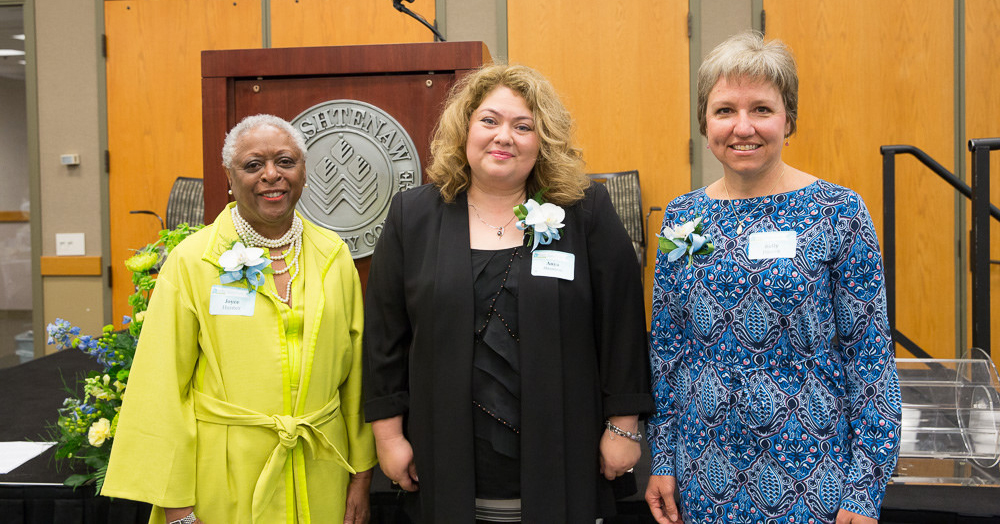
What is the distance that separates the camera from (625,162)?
4.89m

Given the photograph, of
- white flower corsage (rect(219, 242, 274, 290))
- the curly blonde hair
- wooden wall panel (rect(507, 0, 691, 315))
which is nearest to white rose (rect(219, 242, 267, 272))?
white flower corsage (rect(219, 242, 274, 290))

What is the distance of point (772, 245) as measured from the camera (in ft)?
4.55

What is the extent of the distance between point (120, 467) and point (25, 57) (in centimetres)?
475

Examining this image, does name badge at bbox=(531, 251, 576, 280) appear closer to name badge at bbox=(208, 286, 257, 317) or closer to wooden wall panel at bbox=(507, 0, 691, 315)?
name badge at bbox=(208, 286, 257, 317)

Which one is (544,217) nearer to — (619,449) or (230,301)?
(619,449)

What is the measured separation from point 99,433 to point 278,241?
2.94ft

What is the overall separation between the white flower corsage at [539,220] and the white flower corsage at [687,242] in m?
0.23

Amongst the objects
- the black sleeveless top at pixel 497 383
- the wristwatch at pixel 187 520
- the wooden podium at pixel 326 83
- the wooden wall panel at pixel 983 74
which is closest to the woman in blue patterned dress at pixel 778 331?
the black sleeveless top at pixel 497 383

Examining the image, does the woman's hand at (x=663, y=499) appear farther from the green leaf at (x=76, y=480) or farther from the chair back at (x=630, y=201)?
the chair back at (x=630, y=201)

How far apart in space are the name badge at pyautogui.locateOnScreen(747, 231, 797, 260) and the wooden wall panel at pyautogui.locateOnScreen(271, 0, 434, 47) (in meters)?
3.93

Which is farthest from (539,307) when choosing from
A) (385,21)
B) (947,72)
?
(947,72)

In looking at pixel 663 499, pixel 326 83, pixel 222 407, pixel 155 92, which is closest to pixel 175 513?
pixel 222 407

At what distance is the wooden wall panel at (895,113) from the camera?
4.67 meters

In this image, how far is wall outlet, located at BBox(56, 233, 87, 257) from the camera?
509 cm
